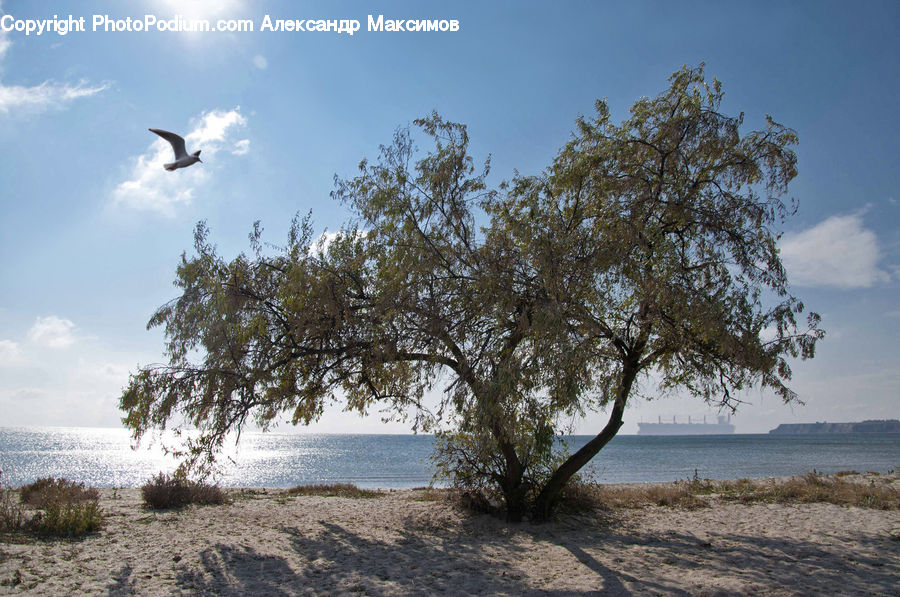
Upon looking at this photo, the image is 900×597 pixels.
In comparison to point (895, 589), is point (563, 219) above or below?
above

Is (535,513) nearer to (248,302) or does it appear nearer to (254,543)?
(254,543)

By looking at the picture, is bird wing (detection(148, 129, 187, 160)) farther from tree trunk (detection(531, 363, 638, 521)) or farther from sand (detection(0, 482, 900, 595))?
tree trunk (detection(531, 363, 638, 521))

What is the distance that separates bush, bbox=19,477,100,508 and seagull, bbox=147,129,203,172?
26.3 ft

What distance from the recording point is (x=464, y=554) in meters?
9.38

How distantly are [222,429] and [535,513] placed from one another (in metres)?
6.88

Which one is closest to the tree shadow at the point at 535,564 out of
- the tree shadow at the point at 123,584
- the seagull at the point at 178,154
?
the tree shadow at the point at 123,584

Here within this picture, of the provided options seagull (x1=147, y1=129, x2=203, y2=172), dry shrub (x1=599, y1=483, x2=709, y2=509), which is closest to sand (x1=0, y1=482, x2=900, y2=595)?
dry shrub (x1=599, y1=483, x2=709, y2=509)

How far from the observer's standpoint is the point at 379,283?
1117 cm

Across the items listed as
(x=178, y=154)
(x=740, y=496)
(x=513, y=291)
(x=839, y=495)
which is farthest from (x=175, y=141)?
(x=839, y=495)

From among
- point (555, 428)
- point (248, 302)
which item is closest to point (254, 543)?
point (248, 302)

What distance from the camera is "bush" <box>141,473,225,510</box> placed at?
44.0ft

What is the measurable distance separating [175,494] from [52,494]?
8.68 ft

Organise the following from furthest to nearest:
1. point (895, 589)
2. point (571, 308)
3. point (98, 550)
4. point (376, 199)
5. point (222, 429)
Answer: point (222, 429)
point (376, 199)
point (571, 308)
point (98, 550)
point (895, 589)

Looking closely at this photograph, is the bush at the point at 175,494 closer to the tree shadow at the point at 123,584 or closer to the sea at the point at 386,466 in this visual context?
the sea at the point at 386,466
